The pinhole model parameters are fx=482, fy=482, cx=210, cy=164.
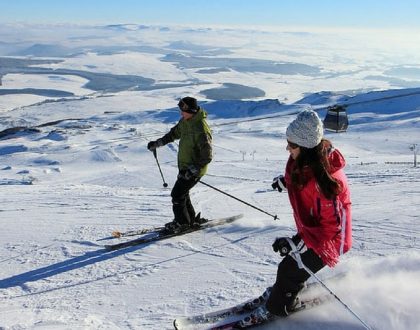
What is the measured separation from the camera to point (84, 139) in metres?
46.2

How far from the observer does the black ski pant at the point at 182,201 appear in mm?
6315

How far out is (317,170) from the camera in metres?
3.03

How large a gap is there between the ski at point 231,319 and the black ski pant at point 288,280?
161 millimetres

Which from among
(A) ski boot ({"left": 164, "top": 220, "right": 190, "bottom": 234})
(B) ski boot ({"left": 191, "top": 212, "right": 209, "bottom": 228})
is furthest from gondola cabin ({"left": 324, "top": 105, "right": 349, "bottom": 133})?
(A) ski boot ({"left": 164, "top": 220, "right": 190, "bottom": 234})

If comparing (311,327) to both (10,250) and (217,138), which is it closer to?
(10,250)

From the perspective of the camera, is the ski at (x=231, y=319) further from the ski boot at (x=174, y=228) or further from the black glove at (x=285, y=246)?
the ski boot at (x=174, y=228)

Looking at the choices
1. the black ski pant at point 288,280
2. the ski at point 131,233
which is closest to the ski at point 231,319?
the black ski pant at point 288,280

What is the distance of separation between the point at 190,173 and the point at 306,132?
10.5 feet

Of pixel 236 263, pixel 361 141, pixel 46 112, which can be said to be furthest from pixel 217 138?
pixel 46 112

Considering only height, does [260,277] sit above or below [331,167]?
below

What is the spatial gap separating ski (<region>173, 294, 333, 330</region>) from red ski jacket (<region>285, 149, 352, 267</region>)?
0.60 metres

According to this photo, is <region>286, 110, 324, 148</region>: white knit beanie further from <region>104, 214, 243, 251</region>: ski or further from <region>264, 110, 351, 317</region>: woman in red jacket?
<region>104, 214, 243, 251</region>: ski

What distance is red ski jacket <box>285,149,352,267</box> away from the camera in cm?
318

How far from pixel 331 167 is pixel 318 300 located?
1288 mm
